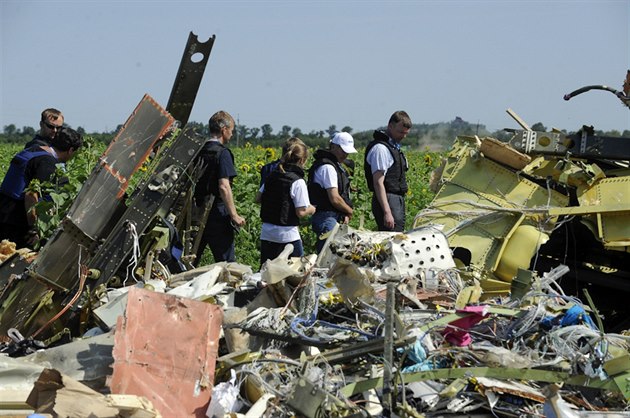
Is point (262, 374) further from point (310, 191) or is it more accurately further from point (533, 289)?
point (310, 191)

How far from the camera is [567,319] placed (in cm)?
532

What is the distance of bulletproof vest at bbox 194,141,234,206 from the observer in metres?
8.00

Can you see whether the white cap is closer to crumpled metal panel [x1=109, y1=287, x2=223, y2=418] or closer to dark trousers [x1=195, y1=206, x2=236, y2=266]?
dark trousers [x1=195, y1=206, x2=236, y2=266]

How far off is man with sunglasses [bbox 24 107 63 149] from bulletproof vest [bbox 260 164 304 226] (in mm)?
2147

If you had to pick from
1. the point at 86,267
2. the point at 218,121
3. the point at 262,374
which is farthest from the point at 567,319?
the point at 218,121

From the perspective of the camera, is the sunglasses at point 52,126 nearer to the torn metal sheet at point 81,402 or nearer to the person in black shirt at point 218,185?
the person in black shirt at point 218,185

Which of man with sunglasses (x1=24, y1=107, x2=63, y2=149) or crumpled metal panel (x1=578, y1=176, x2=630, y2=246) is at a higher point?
man with sunglasses (x1=24, y1=107, x2=63, y2=149)

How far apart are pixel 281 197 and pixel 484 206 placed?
182cm

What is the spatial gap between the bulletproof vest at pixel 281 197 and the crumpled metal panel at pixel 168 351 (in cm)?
272

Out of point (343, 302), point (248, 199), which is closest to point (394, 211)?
point (343, 302)

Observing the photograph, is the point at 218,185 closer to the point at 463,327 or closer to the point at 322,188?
the point at 322,188

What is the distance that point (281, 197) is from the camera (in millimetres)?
7801

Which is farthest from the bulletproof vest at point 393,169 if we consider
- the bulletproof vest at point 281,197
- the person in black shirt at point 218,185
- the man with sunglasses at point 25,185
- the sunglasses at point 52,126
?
the sunglasses at point 52,126

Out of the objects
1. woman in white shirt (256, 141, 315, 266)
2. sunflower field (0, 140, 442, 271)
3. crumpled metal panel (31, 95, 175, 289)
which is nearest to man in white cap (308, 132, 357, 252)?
sunflower field (0, 140, 442, 271)
